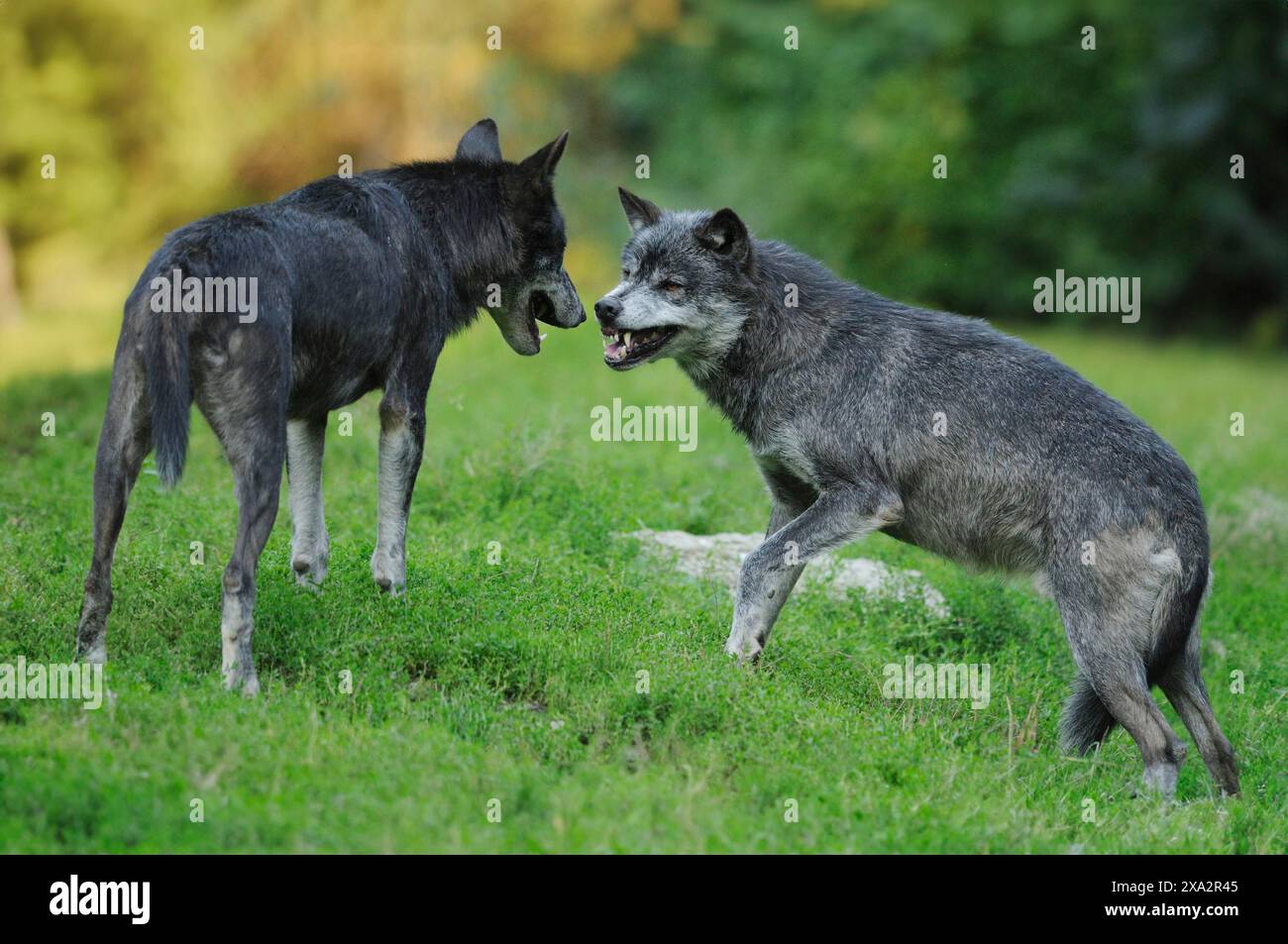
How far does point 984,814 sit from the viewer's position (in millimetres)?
6184

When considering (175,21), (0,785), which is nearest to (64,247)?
(175,21)

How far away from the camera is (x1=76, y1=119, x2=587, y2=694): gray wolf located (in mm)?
6324

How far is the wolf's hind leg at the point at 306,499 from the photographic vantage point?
7609 millimetres

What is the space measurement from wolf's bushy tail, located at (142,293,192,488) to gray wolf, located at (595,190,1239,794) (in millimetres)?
2398

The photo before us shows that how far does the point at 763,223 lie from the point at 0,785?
19956 millimetres

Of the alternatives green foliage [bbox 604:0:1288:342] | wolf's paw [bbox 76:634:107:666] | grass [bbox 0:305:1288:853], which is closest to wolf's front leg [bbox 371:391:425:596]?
grass [bbox 0:305:1288:853]

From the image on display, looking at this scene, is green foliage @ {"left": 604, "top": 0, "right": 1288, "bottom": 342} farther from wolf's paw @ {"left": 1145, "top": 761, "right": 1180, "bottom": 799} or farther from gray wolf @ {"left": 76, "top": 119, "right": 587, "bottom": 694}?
wolf's paw @ {"left": 1145, "top": 761, "right": 1180, "bottom": 799}

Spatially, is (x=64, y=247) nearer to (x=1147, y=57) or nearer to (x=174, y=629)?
(x=174, y=629)

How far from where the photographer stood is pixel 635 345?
789 cm

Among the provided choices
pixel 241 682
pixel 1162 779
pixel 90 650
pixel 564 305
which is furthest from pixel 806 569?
pixel 90 650

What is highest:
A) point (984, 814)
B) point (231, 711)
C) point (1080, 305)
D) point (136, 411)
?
point (1080, 305)

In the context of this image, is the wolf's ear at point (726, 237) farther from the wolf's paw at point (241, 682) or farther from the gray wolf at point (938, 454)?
the wolf's paw at point (241, 682)

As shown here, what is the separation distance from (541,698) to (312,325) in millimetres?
2163

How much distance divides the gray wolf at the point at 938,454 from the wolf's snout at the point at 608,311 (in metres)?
0.01
